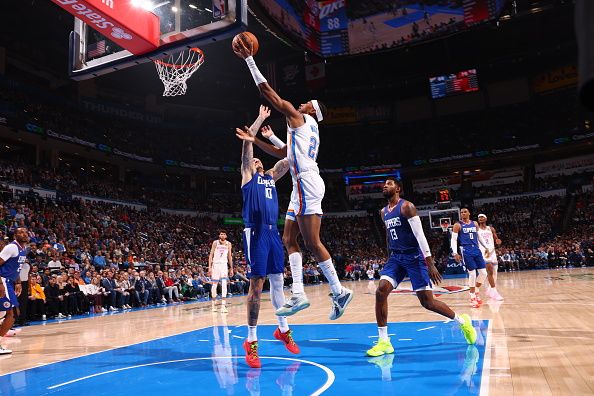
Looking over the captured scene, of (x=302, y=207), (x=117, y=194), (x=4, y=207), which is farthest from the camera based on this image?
(x=117, y=194)

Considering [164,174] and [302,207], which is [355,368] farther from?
[164,174]

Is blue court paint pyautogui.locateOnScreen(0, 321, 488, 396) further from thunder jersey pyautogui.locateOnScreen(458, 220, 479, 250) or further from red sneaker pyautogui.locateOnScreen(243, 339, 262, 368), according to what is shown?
thunder jersey pyautogui.locateOnScreen(458, 220, 479, 250)

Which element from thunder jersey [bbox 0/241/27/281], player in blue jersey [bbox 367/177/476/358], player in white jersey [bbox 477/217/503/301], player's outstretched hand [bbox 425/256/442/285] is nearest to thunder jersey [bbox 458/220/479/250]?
player in white jersey [bbox 477/217/503/301]

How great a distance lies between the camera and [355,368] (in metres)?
4.54

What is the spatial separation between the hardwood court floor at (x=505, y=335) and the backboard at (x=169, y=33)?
4351 millimetres

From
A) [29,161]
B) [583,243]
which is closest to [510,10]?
[583,243]

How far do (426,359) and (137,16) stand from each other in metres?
6.01

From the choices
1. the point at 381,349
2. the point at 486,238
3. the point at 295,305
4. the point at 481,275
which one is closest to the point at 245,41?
the point at 295,305

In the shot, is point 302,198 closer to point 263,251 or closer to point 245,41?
point 263,251

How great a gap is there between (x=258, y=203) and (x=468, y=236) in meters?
6.25

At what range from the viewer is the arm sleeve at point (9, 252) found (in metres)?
7.17

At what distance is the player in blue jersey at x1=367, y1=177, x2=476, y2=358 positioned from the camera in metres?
→ 5.24

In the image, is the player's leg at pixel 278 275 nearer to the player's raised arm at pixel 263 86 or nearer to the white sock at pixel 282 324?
the white sock at pixel 282 324

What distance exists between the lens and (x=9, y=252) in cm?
724
